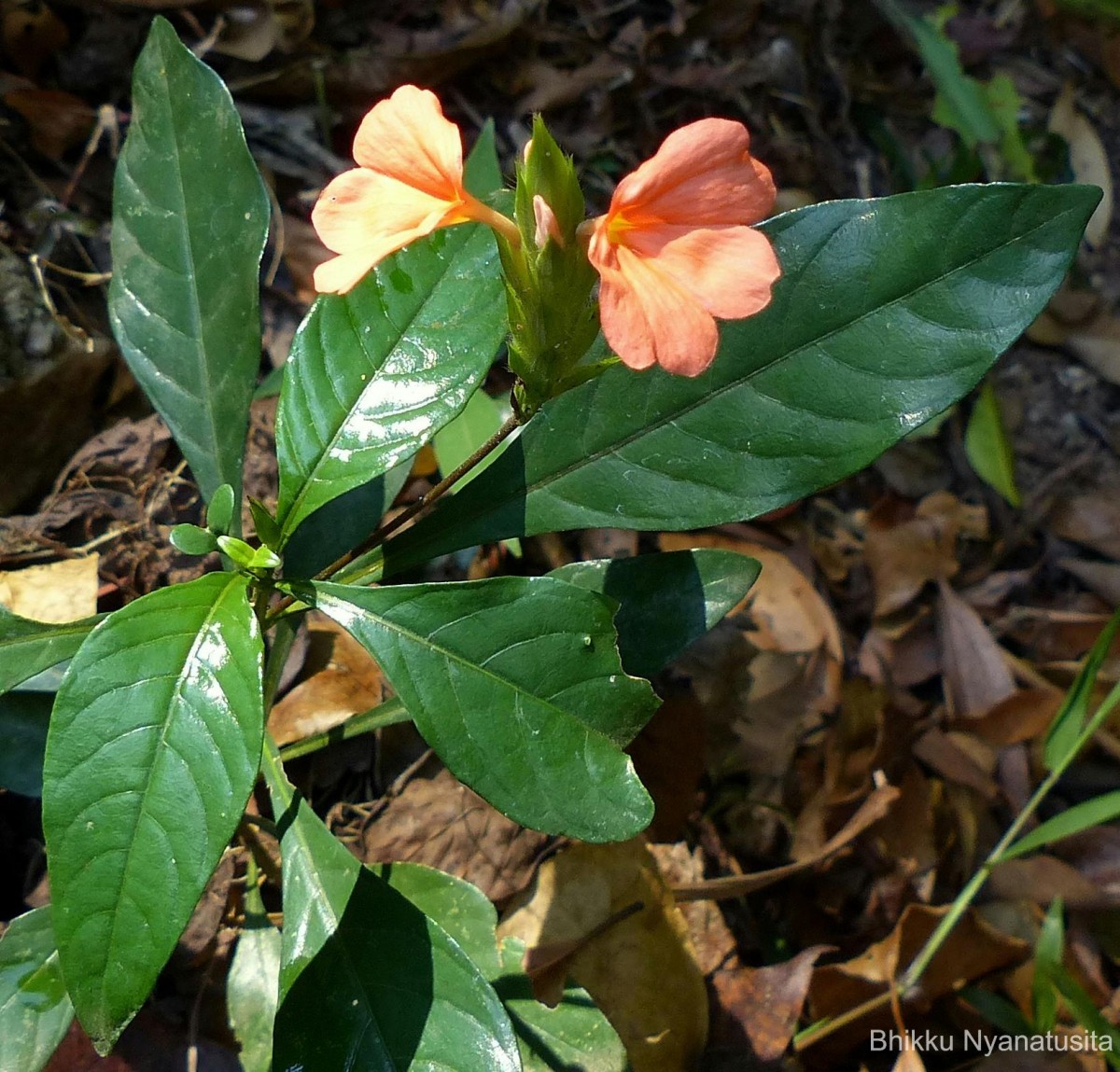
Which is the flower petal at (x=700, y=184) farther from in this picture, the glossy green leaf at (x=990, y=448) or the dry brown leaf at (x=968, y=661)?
the glossy green leaf at (x=990, y=448)

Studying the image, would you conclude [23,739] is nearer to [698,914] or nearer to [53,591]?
[53,591]

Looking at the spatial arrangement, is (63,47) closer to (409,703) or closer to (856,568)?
(409,703)

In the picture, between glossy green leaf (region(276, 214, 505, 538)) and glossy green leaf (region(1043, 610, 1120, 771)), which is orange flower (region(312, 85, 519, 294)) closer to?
glossy green leaf (region(276, 214, 505, 538))

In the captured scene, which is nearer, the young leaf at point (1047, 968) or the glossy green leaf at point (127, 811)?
the glossy green leaf at point (127, 811)

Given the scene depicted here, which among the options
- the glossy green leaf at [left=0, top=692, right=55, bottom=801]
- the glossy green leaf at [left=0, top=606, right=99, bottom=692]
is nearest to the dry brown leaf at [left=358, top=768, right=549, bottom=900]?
the glossy green leaf at [left=0, top=692, right=55, bottom=801]

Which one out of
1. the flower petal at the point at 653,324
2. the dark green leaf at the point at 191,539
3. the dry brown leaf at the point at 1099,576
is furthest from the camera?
the dry brown leaf at the point at 1099,576

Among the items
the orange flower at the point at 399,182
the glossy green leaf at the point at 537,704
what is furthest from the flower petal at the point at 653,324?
the glossy green leaf at the point at 537,704
